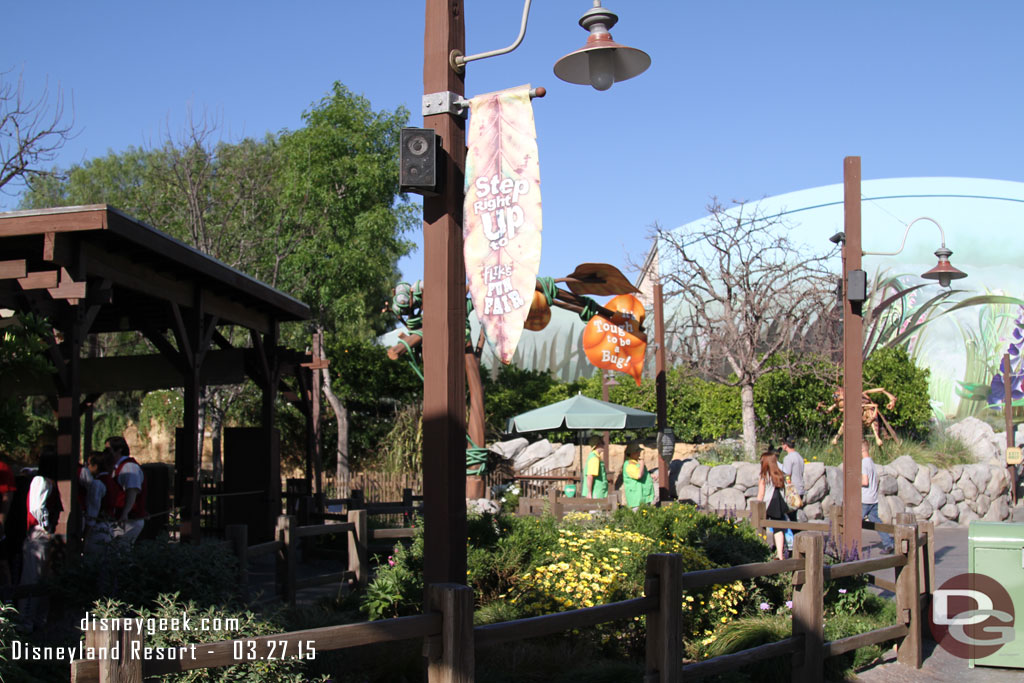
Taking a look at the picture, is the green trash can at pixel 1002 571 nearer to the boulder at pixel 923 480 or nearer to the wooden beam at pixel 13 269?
the wooden beam at pixel 13 269

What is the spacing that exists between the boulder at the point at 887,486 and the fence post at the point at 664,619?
15.0 metres

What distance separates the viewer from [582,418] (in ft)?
57.2

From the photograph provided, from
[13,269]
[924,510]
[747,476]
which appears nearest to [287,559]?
[13,269]

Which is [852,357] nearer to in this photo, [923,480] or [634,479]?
[634,479]

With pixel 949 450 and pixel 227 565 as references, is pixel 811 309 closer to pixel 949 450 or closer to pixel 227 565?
pixel 949 450

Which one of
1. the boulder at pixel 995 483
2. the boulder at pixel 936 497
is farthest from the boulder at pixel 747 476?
the boulder at pixel 995 483

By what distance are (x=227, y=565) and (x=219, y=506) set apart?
690 cm

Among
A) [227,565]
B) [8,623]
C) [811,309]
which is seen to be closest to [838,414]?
[811,309]

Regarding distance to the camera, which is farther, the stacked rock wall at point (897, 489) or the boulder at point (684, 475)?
the boulder at point (684, 475)

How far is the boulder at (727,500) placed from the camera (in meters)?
18.3

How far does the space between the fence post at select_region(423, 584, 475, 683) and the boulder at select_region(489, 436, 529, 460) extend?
20.1 metres

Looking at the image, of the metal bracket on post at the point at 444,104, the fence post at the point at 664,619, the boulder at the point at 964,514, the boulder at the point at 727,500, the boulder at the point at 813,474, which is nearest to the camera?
the metal bracket on post at the point at 444,104

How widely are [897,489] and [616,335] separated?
31.8 ft

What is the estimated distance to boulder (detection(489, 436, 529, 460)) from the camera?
24.6m
